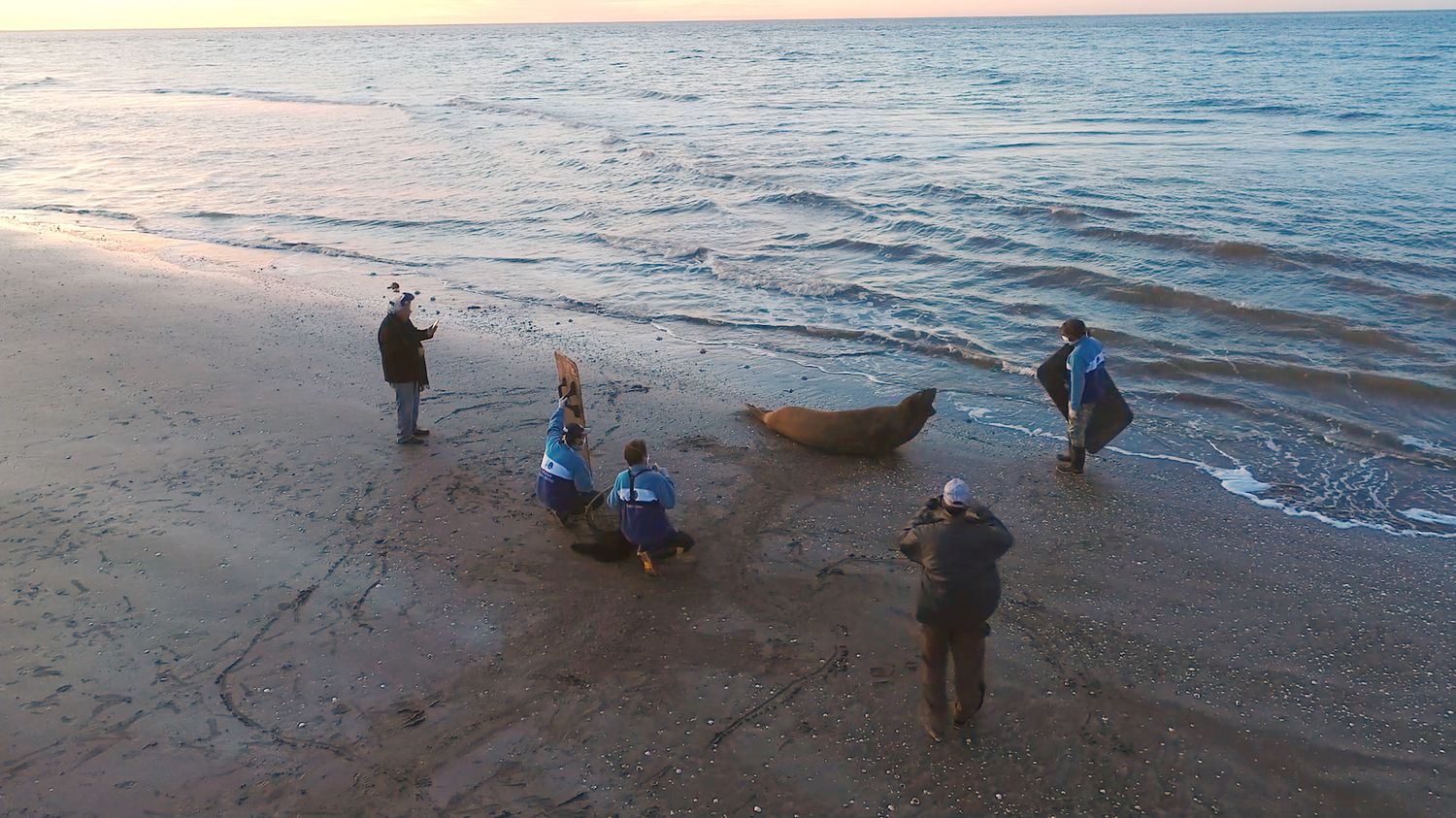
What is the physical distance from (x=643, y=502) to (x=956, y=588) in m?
2.75

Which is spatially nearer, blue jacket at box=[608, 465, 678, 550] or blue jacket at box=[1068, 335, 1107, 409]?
blue jacket at box=[608, 465, 678, 550]

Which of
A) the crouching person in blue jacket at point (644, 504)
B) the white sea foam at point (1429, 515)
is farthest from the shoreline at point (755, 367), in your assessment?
the crouching person in blue jacket at point (644, 504)

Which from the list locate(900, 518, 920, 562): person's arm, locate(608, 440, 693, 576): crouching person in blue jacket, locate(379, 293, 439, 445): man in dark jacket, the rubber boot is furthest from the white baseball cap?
locate(379, 293, 439, 445): man in dark jacket

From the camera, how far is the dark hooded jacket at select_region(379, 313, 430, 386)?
996 centimetres

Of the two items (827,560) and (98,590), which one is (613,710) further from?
(98,590)

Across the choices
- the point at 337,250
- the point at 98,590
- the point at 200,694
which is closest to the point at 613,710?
the point at 200,694

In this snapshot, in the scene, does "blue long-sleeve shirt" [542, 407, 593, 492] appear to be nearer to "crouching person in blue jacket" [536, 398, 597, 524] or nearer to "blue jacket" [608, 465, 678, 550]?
"crouching person in blue jacket" [536, 398, 597, 524]

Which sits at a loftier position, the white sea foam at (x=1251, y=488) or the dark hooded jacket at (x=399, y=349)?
the dark hooded jacket at (x=399, y=349)

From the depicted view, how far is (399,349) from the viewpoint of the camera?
9.98m

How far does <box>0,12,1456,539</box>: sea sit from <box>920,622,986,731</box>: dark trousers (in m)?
4.98

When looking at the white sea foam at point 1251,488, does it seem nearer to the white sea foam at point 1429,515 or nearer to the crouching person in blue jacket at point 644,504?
the white sea foam at point 1429,515

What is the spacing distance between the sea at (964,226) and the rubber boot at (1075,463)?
421 millimetres

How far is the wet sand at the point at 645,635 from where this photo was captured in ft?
18.7

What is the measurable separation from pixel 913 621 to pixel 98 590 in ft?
20.4
